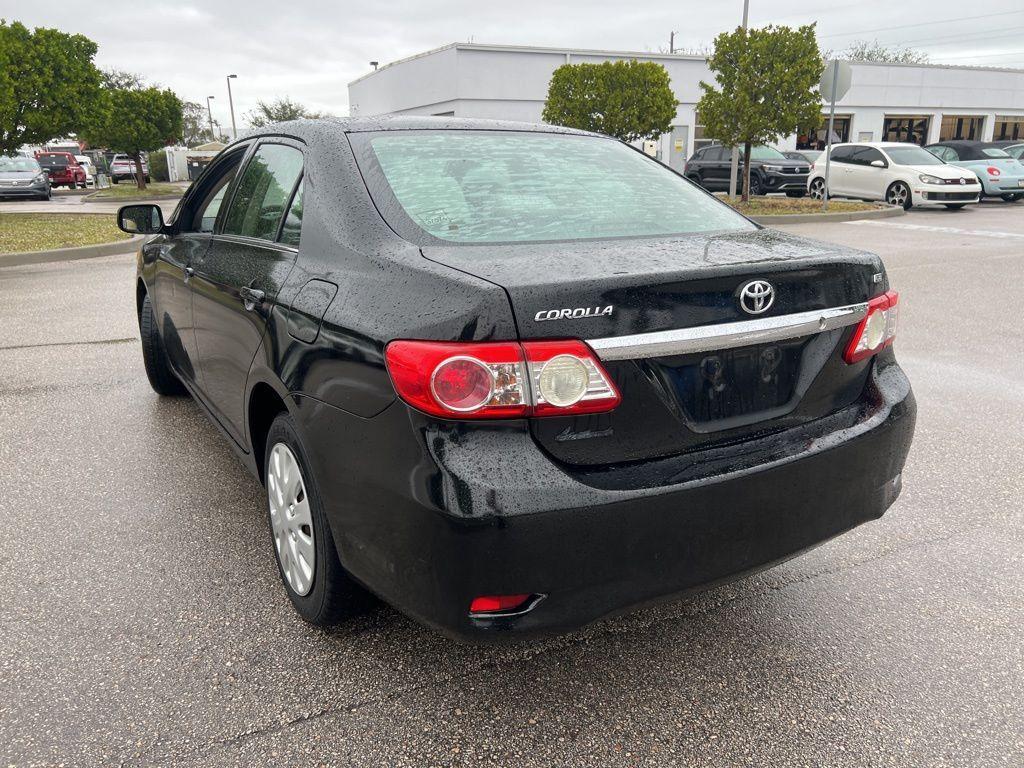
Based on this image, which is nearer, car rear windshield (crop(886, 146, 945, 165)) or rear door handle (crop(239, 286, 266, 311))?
rear door handle (crop(239, 286, 266, 311))

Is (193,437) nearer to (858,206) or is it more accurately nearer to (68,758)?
(68,758)

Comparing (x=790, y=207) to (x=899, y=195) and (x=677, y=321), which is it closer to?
(x=899, y=195)

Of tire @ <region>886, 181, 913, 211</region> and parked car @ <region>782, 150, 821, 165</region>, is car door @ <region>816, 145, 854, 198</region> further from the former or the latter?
parked car @ <region>782, 150, 821, 165</region>

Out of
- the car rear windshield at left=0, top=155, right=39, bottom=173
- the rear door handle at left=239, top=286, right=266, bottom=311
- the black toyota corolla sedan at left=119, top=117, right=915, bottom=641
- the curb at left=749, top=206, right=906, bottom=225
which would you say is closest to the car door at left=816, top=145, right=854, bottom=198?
the curb at left=749, top=206, right=906, bottom=225

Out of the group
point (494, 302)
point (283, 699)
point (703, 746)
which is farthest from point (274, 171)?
point (703, 746)

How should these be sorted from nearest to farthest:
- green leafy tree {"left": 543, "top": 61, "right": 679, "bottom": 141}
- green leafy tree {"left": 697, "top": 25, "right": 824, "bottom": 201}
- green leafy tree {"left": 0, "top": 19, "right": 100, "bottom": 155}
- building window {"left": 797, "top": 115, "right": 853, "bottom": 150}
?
green leafy tree {"left": 697, "top": 25, "right": 824, "bottom": 201} < green leafy tree {"left": 0, "top": 19, "right": 100, "bottom": 155} < green leafy tree {"left": 543, "top": 61, "right": 679, "bottom": 141} < building window {"left": 797, "top": 115, "right": 853, "bottom": 150}

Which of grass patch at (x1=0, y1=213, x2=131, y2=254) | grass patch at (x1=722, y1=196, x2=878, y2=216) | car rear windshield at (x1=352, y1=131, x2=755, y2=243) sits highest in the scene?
car rear windshield at (x1=352, y1=131, x2=755, y2=243)

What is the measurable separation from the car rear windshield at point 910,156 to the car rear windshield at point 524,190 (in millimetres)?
19025

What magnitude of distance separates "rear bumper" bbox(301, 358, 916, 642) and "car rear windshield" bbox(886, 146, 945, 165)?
1997 cm

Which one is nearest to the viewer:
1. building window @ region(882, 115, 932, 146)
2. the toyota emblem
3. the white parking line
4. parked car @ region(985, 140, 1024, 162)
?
the toyota emblem

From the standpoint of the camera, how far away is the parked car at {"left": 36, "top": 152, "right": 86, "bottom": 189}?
35875 millimetres

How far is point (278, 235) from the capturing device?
2.77 metres

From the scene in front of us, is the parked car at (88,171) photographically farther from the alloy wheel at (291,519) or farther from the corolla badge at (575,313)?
the corolla badge at (575,313)

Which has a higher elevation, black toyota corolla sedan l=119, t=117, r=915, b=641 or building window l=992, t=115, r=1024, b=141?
building window l=992, t=115, r=1024, b=141
